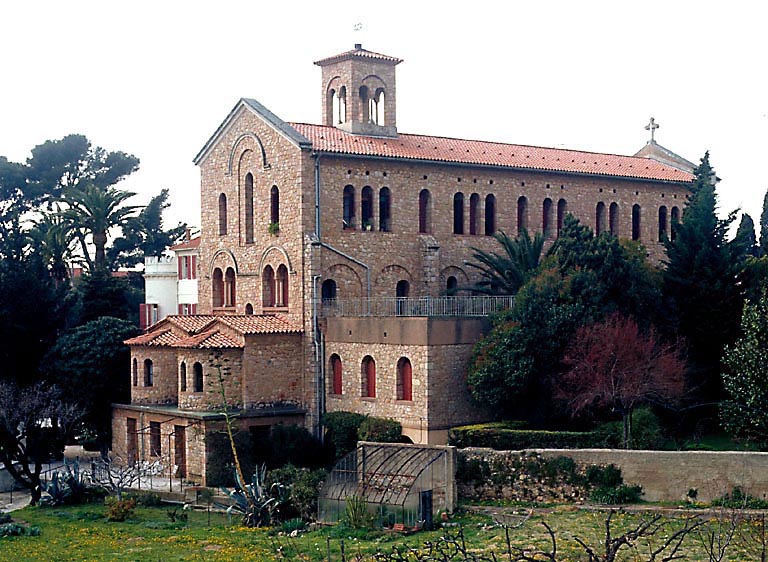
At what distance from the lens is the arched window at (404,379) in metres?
37.5

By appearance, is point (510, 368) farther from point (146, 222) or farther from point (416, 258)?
point (146, 222)

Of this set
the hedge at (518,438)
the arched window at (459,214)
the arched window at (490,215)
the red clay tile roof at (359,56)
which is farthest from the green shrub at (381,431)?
the red clay tile roof at (359,56)

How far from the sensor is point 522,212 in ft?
150

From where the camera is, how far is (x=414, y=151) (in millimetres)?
43125

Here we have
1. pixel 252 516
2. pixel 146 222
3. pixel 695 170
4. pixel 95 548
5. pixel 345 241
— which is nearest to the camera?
pixel 95 548

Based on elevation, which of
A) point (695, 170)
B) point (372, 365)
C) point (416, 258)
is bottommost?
point (372, 365)

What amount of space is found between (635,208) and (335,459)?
62.6 feet

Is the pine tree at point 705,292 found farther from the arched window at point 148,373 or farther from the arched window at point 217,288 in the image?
the arched window at point 148,373

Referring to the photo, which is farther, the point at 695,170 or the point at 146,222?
the point at 146,222

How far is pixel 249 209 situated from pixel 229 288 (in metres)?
3.53

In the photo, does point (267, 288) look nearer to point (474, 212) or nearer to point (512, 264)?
point (474, 212)

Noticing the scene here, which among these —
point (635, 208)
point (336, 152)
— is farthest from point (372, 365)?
point (635, 208)

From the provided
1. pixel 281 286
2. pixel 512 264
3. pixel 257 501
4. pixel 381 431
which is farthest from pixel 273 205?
pixel 257 501

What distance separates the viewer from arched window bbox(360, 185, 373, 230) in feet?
137
